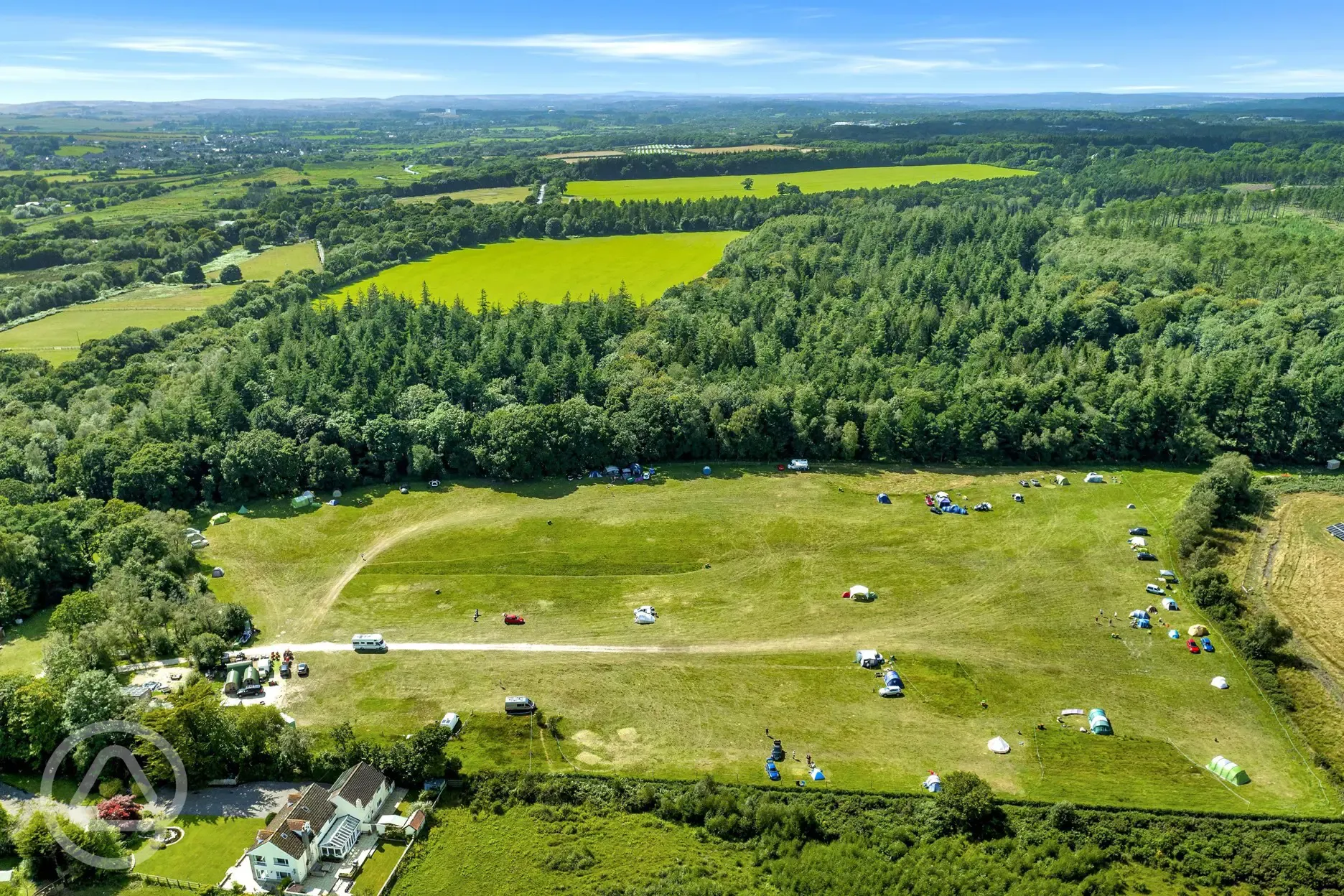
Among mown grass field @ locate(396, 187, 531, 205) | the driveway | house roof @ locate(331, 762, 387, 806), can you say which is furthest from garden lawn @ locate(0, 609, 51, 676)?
mown grass field @ locate(396, 187, 531, 205)

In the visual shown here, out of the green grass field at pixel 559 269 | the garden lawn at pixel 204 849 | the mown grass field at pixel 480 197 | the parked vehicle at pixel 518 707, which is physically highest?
the mown grass field at pixel 480 197

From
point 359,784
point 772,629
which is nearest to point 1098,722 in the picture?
point 772,629

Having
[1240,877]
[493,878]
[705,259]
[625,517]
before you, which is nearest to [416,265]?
[705,259]

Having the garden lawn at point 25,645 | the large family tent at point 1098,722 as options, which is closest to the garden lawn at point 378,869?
the garden lawn at point 25,645

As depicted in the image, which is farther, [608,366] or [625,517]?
[608,366]

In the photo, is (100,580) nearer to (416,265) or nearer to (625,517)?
(625,517)

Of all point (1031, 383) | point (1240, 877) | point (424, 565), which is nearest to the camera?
point (1240, 877)

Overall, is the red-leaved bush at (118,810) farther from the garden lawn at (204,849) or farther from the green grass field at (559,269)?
the green grass field at (559,269)
